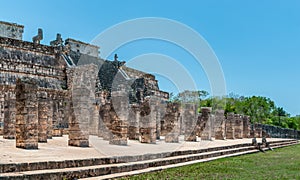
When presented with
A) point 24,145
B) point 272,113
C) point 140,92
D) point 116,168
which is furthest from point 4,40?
point 272,113

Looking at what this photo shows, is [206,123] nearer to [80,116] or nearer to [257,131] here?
[257,131]

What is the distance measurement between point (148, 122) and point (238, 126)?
12790 millimetres

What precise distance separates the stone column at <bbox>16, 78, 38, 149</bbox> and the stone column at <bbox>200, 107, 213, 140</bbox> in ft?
44.8

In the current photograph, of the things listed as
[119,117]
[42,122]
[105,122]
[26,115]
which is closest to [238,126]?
[105,122]

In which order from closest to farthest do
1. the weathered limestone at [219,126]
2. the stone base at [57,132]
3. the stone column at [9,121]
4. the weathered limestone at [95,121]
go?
the stone column at [9,121] < the stone base at [57,132] < the weathered limestone at [95,121] < the weathered limestone at [219,126]

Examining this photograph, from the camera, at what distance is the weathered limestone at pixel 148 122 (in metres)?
17.2

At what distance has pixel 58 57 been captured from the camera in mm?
28297

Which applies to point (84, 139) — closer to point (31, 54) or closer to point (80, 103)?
point (80, 103)

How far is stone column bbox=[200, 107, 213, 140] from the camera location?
22562 mm

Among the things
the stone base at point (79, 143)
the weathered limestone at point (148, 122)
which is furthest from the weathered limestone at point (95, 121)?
the stone base at point (79, 143)

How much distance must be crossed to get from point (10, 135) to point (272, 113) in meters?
47.8

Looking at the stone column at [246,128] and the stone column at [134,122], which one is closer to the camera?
the stone column at [134,122]

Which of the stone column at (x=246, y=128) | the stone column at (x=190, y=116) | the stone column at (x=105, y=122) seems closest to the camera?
the stone column at (x=105, y=122)

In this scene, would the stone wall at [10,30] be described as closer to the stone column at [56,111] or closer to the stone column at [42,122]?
the stone column at [56,111]
